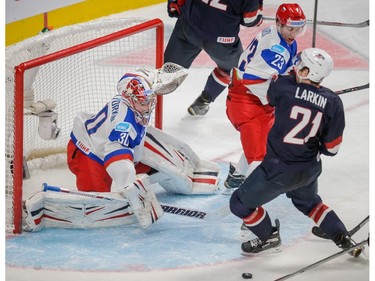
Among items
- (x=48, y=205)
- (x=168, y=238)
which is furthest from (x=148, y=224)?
(x=48, y=205)

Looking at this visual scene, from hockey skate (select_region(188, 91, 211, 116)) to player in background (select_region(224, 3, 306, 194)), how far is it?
1097 millimetres

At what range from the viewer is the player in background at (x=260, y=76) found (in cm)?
478

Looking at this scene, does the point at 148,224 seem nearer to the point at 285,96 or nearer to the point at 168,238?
the point at 168,238

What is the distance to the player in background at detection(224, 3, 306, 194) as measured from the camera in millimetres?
4777

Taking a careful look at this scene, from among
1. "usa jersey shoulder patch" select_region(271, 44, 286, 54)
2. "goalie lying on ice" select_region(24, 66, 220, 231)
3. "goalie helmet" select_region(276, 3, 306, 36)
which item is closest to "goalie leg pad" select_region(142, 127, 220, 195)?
"goalie lying on ice" select_region(24, 66, 220, 231)

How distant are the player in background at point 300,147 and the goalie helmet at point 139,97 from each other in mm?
561

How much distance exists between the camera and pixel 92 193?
4668 millimetres

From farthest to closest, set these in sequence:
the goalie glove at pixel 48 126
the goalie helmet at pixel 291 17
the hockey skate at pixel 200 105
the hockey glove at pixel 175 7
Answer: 1. the hockey skate at pixel 200 105
2. the hockey glove at pixel 175 7
3. the goalie glove at pixel 48 126
4. the goalie helmet at pixel 291 17

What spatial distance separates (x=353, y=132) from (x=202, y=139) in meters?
0.80

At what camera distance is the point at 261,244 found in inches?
177

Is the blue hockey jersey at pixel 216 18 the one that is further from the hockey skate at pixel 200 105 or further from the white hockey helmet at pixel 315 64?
the white hockey helmet at pixel 315 64

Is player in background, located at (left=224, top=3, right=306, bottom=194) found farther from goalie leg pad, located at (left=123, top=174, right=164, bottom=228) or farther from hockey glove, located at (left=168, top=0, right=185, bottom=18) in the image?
hockey glove, located at (left=168, top=0, right=185, bottom=18)

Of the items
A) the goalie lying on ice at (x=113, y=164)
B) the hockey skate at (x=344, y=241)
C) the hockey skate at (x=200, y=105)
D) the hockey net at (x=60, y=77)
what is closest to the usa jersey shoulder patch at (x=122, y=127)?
the goalie lying on ice at (x=113, y=164)

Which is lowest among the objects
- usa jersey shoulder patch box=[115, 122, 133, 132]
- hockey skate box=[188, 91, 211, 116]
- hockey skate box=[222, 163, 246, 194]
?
hockey skate box=[188, 91, 211, 116]
